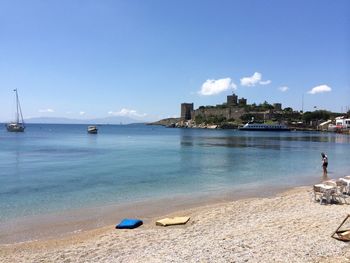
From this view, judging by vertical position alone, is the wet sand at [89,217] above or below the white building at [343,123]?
below

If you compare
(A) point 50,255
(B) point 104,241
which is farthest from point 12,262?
(B) point 104,241

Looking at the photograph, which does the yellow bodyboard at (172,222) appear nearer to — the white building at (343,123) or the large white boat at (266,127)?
the white building at (343,123)

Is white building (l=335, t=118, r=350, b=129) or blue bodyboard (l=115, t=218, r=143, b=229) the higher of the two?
white building (l=335, t=118, r=350, b=129)

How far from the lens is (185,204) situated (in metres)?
20.0

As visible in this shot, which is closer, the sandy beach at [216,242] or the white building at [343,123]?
the sandy beach at [216,242]

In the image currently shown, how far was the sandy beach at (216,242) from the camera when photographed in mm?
10211

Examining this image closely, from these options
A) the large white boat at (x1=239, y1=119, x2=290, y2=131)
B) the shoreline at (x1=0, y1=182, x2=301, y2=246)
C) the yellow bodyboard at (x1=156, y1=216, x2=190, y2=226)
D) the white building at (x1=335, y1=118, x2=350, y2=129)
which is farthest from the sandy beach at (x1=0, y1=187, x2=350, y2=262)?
the large white boat at (x1=239, y1=119, x2=290, y2=131)

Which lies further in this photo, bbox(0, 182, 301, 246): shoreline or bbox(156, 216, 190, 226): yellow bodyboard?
bbox(156, 216, 190, 226): yellow bodyboard

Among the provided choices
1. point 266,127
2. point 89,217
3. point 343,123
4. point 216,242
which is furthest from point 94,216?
point 266,127

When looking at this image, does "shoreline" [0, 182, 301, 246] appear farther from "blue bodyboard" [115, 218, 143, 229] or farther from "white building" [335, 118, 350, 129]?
"white building" [335, 118, 350, 129]

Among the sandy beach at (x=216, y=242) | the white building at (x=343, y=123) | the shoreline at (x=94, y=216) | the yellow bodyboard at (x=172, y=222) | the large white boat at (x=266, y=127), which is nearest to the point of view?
the sandy beach at (x=216, y=242)

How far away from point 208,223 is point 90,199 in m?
8.81

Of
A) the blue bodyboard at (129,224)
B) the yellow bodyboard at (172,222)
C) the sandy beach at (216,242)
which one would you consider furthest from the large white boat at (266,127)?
the blue bodyboard at (129,224)

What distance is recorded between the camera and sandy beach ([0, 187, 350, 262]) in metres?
10.2
